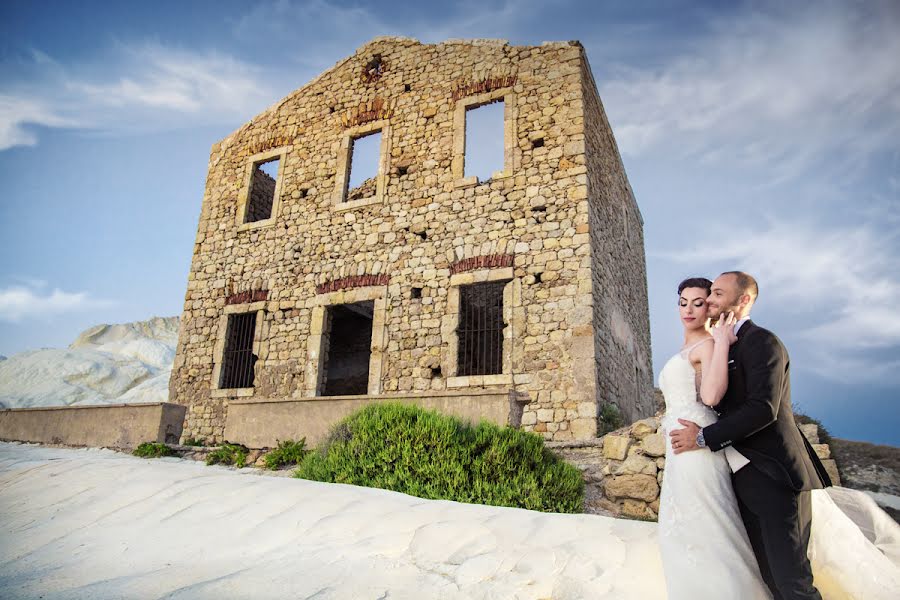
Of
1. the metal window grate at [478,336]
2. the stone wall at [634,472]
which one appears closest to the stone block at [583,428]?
the metal window grate at [478,336]

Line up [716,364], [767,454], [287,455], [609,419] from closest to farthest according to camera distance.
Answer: [767,454] → [716,364] → [287,455] → [609,419]

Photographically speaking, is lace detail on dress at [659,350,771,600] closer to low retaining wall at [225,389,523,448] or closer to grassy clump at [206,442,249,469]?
low retaining wall at [225,389,523,448]

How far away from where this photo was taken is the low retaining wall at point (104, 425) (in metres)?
8.59

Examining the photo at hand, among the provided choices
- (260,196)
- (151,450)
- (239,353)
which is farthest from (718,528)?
(260,196)

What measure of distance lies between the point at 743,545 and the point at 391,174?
9787mm

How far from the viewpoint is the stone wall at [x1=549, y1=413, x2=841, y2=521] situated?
5207 millimetres

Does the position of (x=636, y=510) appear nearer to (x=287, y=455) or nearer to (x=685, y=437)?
(x=685, y=437)

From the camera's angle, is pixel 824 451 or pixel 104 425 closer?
pixel 824 451

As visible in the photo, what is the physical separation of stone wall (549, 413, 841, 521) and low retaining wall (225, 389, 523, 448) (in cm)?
115

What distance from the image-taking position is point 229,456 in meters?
7.77

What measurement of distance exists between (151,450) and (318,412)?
9.60ft

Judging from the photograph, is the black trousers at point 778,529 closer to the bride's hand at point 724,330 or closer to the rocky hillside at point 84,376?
the bride's hand at point 724,330

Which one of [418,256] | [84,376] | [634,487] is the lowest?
[634,487]

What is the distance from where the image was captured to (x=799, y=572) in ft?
6.51
